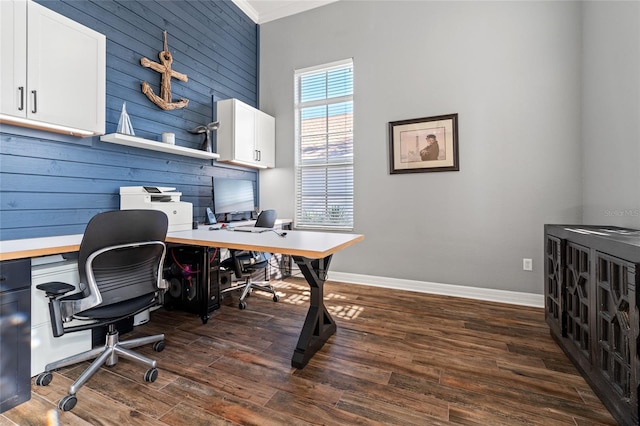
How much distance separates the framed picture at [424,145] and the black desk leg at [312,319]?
1.90 metres

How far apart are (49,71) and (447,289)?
395 centimetres

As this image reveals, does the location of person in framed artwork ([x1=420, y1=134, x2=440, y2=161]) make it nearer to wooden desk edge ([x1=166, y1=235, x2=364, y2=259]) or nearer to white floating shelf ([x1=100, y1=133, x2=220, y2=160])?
wooden desk edge ([x1=166, y1=235, x2=364, y2=259])

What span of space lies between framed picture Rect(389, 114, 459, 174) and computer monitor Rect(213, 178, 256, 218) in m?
1.89

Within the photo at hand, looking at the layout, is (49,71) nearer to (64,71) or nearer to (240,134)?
(64,71)

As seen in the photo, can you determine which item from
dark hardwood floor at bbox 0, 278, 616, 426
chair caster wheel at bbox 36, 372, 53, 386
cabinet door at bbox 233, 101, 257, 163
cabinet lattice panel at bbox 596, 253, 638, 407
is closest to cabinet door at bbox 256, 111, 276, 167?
cabinet door at bbox 233, 101, 257, 163

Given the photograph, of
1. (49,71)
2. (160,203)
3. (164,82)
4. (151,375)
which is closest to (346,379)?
(151,375)

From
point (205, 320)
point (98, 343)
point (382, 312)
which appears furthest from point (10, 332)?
point (382, 312)

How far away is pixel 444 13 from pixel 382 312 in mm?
3355

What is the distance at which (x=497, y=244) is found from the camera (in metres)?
3.05

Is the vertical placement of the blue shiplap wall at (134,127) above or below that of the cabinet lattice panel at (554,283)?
above

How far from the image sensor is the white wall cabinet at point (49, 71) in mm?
1698

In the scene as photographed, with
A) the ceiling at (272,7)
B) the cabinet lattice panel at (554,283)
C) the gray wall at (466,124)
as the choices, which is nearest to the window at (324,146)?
the gray wall at (466,124)

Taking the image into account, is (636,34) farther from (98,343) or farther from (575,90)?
(98,343)

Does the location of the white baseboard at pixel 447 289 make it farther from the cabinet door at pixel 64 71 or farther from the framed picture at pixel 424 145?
the cabinet door at pixel 64 71
